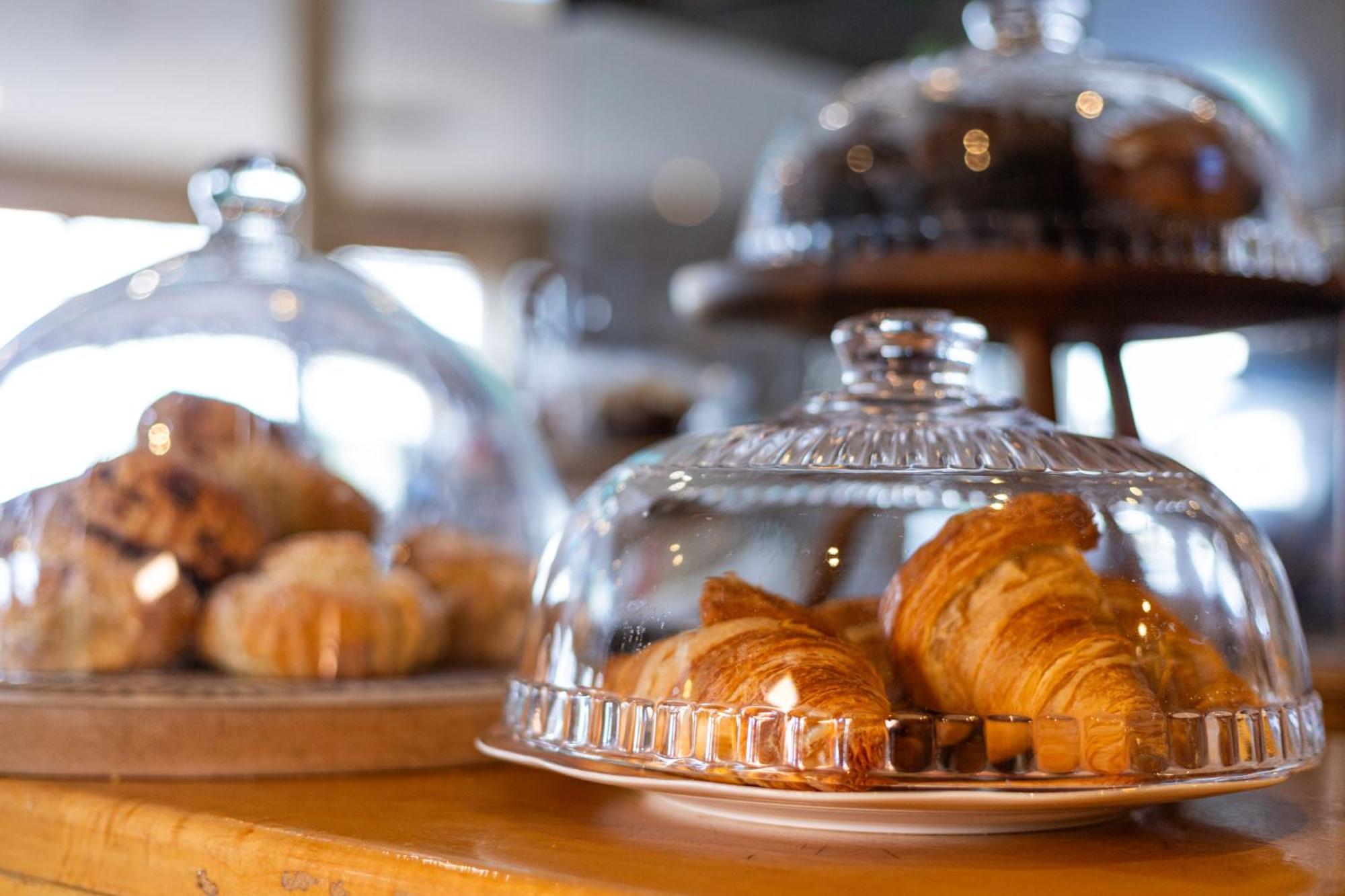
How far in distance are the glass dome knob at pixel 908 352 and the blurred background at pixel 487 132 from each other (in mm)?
2249

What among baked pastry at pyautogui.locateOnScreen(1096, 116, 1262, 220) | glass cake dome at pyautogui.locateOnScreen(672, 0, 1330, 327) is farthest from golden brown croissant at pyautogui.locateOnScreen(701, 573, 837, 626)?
baked pastry at pyautogui.locateOnScreen(1096, 116, 1262, 220)

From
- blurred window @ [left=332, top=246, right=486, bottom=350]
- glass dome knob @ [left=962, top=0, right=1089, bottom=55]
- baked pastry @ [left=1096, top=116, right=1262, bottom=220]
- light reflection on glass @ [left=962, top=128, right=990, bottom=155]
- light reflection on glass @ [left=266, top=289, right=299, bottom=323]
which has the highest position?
blurred window @ [left=332, top=246, right=486, bottom=350]

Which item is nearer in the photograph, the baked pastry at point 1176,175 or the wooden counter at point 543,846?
the wooden counter at point 543,846

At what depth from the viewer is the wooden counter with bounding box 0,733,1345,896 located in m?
0.45

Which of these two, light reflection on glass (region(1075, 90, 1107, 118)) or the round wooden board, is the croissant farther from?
light reflection on glass (region(1075, 90, 1107, 118))

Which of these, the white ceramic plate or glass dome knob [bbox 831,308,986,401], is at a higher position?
glass dome knob [bbox 831,308,986,401]

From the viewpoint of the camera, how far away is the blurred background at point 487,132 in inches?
158

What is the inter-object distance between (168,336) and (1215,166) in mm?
680

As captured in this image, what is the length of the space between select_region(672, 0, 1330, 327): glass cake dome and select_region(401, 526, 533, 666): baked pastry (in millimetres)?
310

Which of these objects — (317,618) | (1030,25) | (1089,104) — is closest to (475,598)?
(317,618)

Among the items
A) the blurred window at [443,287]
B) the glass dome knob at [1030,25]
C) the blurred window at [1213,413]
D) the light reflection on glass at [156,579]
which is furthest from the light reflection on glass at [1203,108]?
the blurred window at [443,287]

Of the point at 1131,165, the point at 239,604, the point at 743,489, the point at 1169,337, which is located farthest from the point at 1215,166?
the point at 239,604

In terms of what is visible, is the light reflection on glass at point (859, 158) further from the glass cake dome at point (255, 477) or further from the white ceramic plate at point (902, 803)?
the white ceramic plate at point (902, 803)

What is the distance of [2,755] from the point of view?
619 mm
